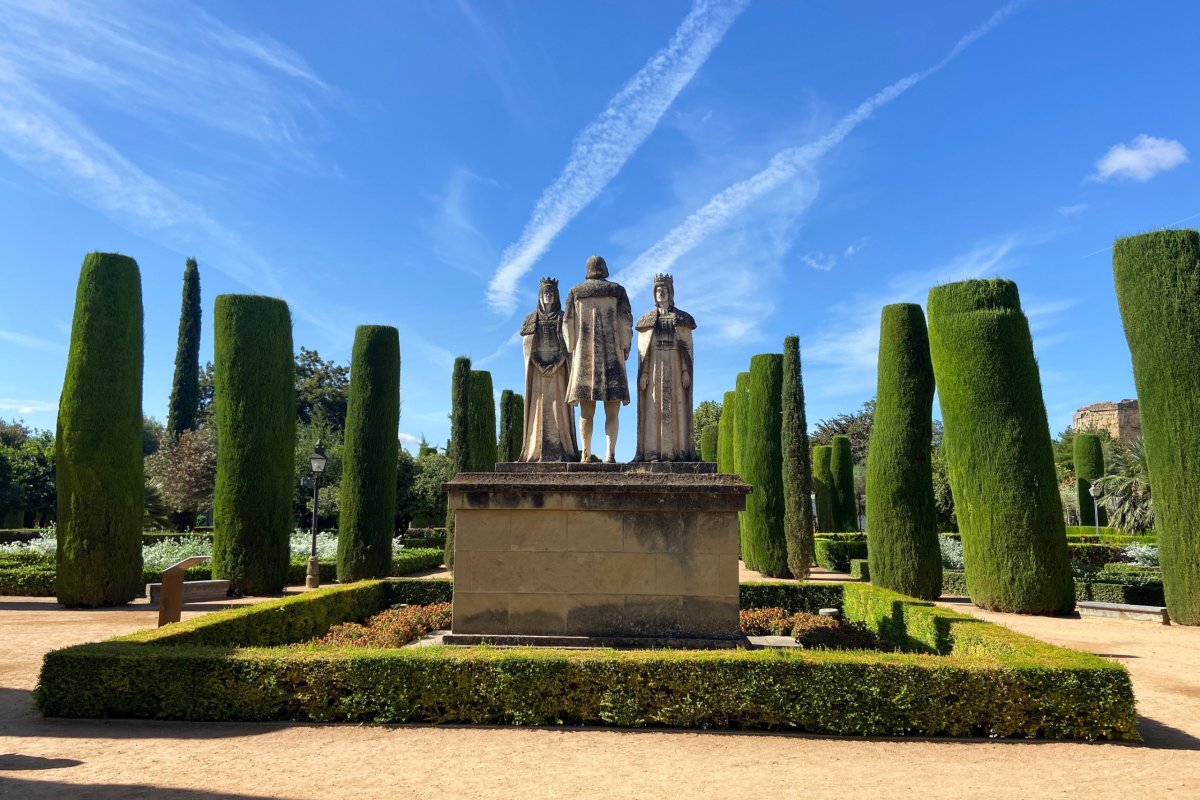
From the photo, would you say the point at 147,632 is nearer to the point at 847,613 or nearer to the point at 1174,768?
the point at 1174,768

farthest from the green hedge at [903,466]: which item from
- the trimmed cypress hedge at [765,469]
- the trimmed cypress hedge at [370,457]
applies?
the trimmed cypress hedge at [370,457]

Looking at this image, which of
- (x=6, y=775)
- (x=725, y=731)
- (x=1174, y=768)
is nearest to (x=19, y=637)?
(x=6, y=775)

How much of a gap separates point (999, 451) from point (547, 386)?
1059 cm

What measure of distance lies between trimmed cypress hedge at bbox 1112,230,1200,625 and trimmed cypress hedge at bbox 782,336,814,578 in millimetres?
9178

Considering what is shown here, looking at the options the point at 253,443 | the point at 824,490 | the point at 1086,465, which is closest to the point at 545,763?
the point at 253,443

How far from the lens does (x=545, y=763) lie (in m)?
5.50

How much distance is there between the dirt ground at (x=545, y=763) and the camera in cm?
495

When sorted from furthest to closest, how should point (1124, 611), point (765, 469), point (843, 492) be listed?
point (843, 492) → point (765, 469) → point (1124, 611)

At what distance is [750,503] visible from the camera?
74.6ft

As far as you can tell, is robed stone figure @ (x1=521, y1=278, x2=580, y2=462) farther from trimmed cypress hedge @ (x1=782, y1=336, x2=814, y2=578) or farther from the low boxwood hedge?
trimmed cypress hedge @ (x1=782, y1=336, x2=814, y2=578)

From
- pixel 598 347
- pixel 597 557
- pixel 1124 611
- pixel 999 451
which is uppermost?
pixel 598 347

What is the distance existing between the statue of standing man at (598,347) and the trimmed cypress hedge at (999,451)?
9625mm

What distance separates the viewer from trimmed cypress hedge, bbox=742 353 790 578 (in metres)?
22.0

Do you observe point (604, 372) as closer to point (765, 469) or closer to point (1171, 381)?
point (1171, 381)
